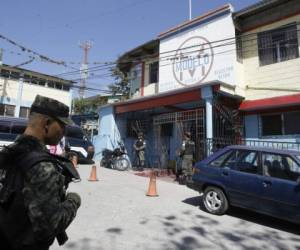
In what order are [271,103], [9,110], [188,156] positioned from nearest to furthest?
[188,156] < [271,103] < [9,110]

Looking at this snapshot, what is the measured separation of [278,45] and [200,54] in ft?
11.2

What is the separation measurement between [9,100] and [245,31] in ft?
74.0

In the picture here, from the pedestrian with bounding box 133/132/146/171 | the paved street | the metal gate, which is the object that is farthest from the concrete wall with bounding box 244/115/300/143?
the pedestrian with bounding box 133/132/146/171

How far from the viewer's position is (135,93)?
61.0ft

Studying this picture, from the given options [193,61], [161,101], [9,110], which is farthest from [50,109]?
[9,110]

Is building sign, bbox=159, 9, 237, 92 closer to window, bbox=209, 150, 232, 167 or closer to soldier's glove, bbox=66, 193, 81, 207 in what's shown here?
window, bbox=209, 150, 232, 167

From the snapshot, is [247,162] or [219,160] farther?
[219,160]

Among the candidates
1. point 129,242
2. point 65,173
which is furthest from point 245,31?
point 65,173

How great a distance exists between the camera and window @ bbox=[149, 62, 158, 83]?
16.8 metres

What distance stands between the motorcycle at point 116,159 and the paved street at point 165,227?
6.80 m

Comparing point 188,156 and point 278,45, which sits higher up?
point 278,45

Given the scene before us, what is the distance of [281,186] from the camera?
5.68 m

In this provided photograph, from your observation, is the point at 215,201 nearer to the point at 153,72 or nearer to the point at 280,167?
the point at 280,167

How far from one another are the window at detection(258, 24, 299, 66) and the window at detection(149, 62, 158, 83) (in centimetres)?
613
